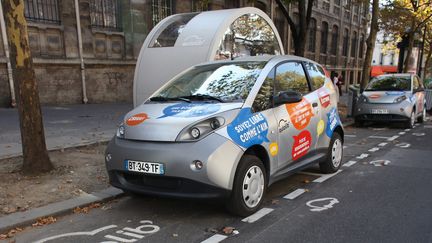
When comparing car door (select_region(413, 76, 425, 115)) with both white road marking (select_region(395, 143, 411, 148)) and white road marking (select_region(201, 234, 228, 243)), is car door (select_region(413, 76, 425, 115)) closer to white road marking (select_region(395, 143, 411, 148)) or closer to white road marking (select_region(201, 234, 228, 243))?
white road marking (select_region(395, 143, 411, 148))

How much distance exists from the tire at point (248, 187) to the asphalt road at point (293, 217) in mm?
123

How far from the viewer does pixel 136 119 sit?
4.36 m

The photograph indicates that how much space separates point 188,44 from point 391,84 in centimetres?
743

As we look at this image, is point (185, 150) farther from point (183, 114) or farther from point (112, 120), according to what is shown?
point (112, 120)

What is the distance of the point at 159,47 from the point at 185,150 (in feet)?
17.2

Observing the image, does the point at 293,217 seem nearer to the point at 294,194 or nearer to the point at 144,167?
the point at 294,194

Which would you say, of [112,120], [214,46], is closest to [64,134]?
[112,120]

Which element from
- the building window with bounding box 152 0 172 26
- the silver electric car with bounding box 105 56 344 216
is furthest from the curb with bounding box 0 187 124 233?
the building window with bounding box 152 0 172 26

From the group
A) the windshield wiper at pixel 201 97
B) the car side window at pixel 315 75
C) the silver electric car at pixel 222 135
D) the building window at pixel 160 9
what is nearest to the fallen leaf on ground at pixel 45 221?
the silver electric car at pixel 222 135

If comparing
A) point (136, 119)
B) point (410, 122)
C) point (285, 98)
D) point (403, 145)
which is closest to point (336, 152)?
point (285, 98)

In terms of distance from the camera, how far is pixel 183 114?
13.7 ft

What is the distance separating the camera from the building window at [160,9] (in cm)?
1670

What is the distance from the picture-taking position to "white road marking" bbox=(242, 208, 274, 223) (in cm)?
420

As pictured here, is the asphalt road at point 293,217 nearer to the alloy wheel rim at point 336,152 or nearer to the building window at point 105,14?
the alloy wheel rim at point 336,152
